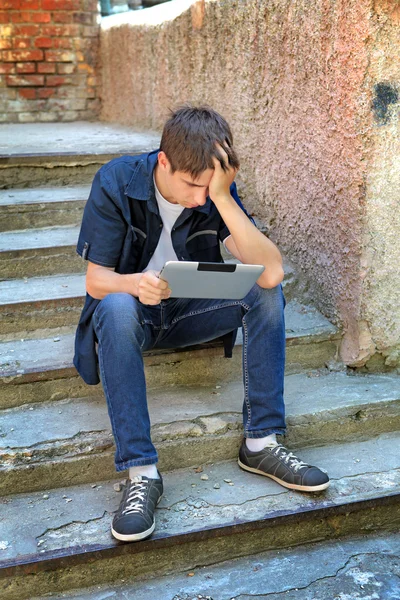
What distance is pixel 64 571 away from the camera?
Answer: 2.15 metres

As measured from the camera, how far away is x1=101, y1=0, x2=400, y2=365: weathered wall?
8.91 ft

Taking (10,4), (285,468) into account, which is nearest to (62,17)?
(10,4)

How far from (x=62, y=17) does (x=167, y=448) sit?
447cm

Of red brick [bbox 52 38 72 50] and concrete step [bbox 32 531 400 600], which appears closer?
concrete step [bbox 32 531 400 600]

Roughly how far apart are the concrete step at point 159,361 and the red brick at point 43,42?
360 cm

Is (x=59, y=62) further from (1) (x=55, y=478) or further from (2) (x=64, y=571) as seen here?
(2) (x=64, y=571)

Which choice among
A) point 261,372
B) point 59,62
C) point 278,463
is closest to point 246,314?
point 261,372

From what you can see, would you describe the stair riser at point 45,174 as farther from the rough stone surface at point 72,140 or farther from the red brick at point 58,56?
the red brick at point 58,56

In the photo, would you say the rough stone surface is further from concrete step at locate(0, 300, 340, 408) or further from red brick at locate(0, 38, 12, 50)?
concrete step at locate(0, 300, 340, 408)

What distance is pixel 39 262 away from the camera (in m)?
3.37

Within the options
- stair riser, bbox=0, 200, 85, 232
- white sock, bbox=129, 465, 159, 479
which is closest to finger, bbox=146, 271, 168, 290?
white sock, bbox=129, 465, 159, 479

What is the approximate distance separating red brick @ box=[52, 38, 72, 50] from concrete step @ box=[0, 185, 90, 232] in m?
2.62

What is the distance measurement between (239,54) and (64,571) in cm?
254

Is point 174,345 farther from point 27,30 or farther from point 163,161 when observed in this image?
point 27,30
